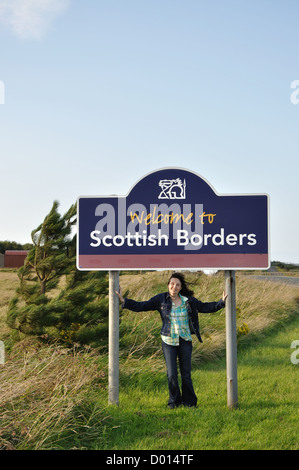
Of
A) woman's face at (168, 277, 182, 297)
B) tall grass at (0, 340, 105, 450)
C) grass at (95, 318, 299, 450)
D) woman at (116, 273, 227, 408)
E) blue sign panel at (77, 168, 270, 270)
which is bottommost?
grass at (95, 318, 299, 450)

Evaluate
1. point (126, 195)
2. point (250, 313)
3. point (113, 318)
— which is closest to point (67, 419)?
point (113, 318)

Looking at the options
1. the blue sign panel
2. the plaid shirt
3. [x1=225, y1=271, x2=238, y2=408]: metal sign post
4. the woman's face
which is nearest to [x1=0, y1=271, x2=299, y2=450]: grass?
[x1=225, y1=271, x2=238, y2=408]: metal sign post

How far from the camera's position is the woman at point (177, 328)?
21.3 feet

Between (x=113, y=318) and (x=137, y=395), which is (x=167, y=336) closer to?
(x=113, y=318)

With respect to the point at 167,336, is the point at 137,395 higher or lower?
lower

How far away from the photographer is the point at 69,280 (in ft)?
31.1

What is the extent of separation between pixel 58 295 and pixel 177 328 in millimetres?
3393

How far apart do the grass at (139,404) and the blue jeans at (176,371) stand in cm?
19

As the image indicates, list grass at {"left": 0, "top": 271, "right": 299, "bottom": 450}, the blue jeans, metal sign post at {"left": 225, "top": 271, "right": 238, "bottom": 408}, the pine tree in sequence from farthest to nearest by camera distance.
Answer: the pine tree → metal sign post at {"left": 225, "top": 271, "right": 238, "bottom": 408} → the blue jeans → grass at {"left": 0, "top": 271, "right": 299, "bottom": 450}

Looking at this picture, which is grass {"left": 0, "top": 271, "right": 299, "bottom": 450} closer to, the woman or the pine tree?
the woman

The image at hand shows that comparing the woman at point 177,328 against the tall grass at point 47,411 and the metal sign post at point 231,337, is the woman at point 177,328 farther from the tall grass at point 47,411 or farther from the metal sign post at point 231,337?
the tall grass at point 47,411

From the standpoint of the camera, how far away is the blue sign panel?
261 inches
